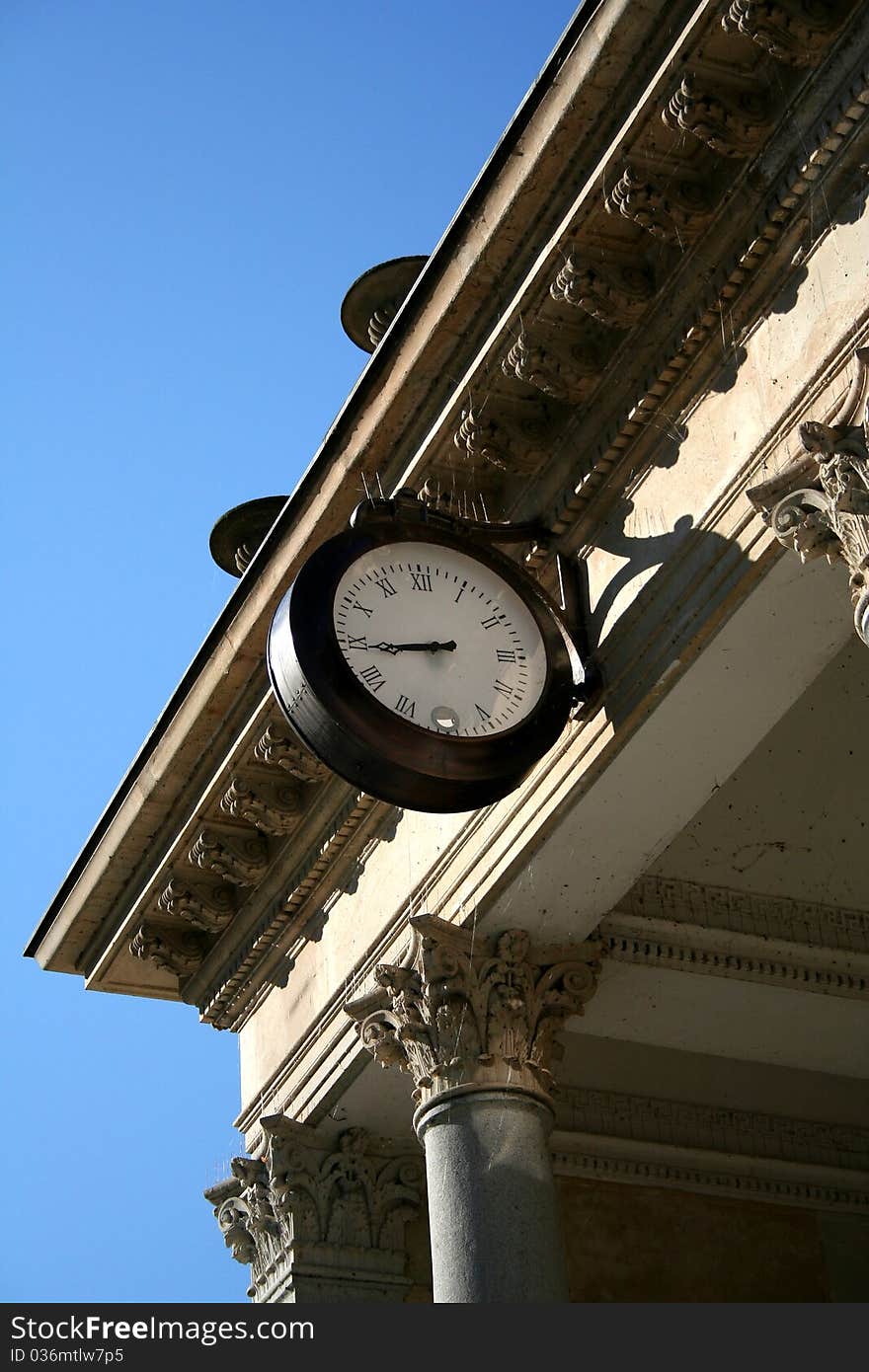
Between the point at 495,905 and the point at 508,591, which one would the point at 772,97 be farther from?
the point at 495,905

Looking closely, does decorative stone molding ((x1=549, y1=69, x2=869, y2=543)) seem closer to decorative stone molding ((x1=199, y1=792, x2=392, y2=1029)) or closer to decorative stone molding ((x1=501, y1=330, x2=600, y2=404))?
decorative stone molding ((x1=501, y1=330, x2=600, y2=404))

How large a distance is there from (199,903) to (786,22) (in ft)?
19.4

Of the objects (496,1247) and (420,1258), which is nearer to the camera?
(496,1247)

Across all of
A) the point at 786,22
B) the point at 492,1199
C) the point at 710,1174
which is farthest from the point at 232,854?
the point at 786,22

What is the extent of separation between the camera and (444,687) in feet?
26.4

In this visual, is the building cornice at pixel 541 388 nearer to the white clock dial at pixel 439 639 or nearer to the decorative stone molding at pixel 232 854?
the decorative stone molding at pixel 232 854

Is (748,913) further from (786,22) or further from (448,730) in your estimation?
(786,22)

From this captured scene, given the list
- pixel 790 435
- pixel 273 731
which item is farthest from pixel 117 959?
pixel 790 435

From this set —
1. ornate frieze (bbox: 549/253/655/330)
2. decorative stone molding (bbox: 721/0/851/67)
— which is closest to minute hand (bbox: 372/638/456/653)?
ornate frieze (bbox: 549/253/655/330)

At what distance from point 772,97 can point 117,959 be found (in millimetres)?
6435

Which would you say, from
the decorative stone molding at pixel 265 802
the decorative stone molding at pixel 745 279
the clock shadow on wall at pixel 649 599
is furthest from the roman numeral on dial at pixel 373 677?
the decorative stone molding at pixel 265 802

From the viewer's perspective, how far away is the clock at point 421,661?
778cm

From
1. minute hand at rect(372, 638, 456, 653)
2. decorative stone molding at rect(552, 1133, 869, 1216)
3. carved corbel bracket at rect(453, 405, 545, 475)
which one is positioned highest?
carved corbel bracket at rect(453, 405, 545, 475)

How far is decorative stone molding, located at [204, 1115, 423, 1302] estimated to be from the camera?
1024 cm
